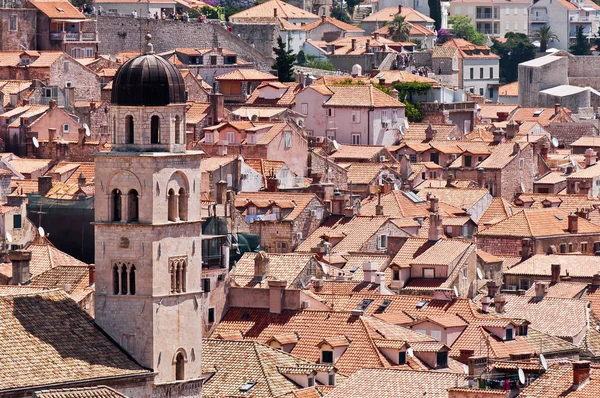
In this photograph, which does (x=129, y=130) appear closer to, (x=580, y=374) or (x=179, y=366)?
(x=179, y=366)

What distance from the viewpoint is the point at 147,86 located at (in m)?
65.4

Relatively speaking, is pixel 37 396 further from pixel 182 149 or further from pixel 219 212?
pixel 219 212

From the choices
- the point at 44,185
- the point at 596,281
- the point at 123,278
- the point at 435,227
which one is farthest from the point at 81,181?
the point at 123,278

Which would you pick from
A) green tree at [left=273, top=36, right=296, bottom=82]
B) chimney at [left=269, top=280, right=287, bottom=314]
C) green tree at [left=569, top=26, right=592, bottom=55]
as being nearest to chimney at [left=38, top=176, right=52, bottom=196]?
chimney at [left=269, top=280, right=287, bottom=314]

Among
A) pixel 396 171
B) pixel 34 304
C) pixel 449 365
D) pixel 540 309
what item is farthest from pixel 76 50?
pixel 34 304

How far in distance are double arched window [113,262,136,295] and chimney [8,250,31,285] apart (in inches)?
471

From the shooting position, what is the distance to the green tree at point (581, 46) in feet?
633

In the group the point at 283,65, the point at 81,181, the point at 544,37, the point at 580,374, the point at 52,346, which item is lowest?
the point at 580,374

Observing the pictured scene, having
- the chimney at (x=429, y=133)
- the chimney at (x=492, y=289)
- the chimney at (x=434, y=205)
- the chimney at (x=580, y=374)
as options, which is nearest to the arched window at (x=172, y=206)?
the chimney at (x=580, y=374)

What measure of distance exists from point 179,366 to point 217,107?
2293 inches

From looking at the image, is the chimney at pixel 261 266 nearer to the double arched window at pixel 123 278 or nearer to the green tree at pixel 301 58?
the double arched window at pixel 123 278

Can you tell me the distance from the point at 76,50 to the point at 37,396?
76.9 meters

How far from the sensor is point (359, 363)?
241 feet

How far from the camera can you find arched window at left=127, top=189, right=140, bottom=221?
212 feet
